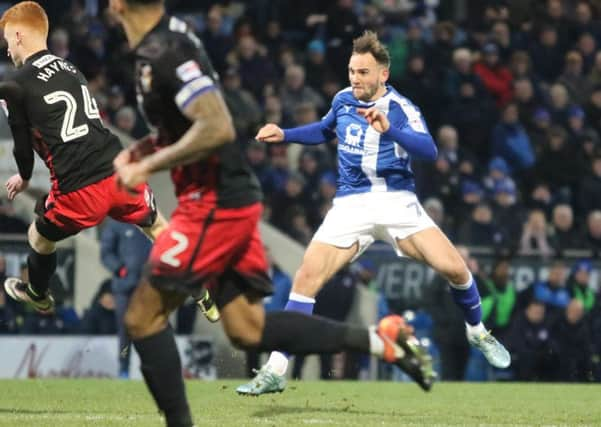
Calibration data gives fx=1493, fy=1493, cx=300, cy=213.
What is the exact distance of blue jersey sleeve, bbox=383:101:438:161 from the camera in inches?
390

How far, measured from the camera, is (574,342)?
15867 mm

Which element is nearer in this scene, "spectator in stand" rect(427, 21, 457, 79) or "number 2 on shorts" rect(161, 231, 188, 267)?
"number 2 on shorts" rect(161, 231, 188, 267)

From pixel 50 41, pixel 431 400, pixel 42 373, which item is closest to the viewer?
pixel 431 400

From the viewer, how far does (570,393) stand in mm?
12305

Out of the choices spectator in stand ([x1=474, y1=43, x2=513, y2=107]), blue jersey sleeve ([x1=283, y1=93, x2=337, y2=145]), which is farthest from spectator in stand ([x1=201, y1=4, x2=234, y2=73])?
blue jersey sleeve ([x1=283, y1=93, x2=337, y2=145])

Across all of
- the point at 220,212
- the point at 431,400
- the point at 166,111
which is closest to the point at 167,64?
the point at 166,111

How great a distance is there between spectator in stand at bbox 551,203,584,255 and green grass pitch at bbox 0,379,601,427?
4394 millimetres

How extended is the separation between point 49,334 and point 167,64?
364 inches

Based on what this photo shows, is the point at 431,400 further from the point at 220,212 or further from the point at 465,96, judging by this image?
the point at 465,96

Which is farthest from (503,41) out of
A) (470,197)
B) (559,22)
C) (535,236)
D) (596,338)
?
(596,338)

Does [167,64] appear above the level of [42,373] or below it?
above

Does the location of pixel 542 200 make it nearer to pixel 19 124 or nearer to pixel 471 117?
pixel 471 117

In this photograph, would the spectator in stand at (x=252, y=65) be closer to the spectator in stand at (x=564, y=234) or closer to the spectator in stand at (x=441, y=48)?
the spectator in stand at (x=441, y=48)

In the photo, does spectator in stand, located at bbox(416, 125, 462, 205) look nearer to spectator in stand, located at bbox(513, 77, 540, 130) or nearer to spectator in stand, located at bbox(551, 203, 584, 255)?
spectator in stand, located at bbox(551, 203, 584, 255)
